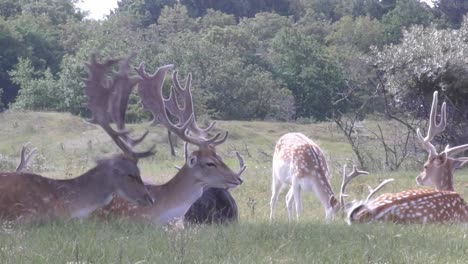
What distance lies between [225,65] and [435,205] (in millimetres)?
46125

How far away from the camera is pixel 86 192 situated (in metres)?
8.62

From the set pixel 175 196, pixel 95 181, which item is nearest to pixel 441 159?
pixel 175 196

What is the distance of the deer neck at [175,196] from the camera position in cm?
912

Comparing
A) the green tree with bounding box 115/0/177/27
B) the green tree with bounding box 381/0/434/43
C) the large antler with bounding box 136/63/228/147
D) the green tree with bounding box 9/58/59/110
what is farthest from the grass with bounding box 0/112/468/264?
the green tree with bounding box 115/0/177/27

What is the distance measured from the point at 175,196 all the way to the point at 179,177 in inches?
9.1

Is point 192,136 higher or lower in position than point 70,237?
higher

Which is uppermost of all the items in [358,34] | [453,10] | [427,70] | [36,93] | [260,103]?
[453,10]

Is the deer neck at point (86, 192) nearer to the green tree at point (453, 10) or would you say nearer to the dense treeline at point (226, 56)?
the dense treeline at point (226, 56)

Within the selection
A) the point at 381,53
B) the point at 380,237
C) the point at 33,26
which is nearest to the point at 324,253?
the point at 380,237

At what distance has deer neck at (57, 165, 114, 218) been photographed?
8.48 meters

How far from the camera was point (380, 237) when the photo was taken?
26.2 feet

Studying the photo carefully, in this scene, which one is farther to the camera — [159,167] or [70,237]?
[159,167]

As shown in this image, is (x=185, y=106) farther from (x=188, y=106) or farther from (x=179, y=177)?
(x=179, y=177)

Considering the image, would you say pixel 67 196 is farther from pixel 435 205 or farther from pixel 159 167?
pixel 159 167
